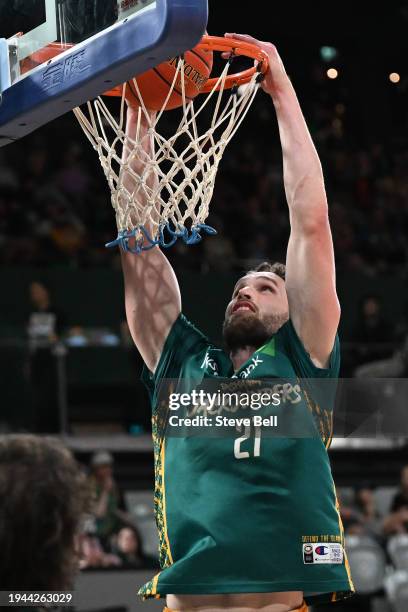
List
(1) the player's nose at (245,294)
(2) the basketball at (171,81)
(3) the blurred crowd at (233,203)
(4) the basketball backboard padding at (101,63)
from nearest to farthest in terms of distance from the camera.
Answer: (4) the basketball backboard padding at (101,63), (2) the basketball at (171,81), (1) the player's nose at (245,294), (3) the blurred crowd at (233,203)

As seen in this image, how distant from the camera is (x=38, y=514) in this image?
1993 mm

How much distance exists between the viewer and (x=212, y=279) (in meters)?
7.12

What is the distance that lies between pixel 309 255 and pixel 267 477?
675 millimetres

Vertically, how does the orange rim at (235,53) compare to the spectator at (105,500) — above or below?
above

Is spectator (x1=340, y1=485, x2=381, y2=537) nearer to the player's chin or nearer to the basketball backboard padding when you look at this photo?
the player's chin

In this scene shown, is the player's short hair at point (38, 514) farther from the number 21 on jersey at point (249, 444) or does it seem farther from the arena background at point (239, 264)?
the arena background at point (239, 264)

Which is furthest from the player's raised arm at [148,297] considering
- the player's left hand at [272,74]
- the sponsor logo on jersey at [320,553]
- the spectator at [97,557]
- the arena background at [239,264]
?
the spectator at [97,557]

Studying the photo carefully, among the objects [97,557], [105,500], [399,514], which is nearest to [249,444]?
[97,557]

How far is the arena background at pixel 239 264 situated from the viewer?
633cm

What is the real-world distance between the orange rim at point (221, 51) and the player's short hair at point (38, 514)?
154 centimetres

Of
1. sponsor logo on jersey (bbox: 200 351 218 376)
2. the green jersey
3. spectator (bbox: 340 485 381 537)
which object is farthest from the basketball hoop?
spectator (bbox: 340 485 381 537)

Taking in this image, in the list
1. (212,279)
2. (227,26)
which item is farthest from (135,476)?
(227,26)

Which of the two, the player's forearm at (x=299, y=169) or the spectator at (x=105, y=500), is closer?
the player's forearm at (x=299, y=169)

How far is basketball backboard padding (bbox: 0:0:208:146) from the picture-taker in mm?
2838
